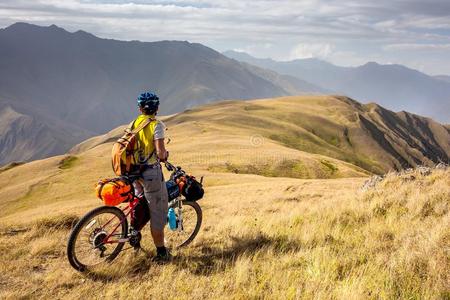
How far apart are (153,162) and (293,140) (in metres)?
90.3

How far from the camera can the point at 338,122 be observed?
155125mm

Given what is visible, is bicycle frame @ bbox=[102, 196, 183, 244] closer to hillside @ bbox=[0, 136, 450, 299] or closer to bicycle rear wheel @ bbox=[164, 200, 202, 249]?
bicycle rear wheel @ bbox=[164, 200, 202, 249]

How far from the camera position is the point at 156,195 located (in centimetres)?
781

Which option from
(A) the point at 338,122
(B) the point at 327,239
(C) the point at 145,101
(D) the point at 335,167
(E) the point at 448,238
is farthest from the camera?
(A) the point at 338,122

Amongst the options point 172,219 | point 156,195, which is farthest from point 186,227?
point 156,195

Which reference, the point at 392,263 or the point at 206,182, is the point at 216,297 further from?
the point at 206,182

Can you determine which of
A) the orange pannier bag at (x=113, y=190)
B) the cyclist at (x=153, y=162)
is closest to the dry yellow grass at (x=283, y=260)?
the cyclist at (x=153, y=162)

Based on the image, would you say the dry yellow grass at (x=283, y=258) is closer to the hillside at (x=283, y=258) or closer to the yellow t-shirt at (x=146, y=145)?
the hillside at (x=283, y=258)

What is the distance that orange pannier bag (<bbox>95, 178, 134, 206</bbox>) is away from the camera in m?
7.51

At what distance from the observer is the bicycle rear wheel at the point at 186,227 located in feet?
29.5

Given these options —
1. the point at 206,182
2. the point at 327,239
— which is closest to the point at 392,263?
the point at 327,239

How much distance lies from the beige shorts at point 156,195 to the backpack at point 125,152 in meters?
0.35

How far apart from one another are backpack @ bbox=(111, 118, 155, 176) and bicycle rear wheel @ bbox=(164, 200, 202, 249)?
191 cm

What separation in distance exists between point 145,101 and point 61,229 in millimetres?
5233
